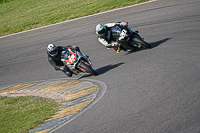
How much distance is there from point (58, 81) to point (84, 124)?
450cm

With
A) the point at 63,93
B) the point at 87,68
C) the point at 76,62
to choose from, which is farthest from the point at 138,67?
the point at 63,93

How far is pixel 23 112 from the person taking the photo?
30.3 feet

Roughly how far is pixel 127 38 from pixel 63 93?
3267 millimetres

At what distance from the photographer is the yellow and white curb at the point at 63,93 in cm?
810

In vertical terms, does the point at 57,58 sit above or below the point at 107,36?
below

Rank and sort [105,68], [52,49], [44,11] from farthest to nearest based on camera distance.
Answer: [44,11] → [105,68] → [52,49]

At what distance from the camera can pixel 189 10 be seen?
46.5 feet

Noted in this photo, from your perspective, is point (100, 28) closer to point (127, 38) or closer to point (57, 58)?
point (127, 38)

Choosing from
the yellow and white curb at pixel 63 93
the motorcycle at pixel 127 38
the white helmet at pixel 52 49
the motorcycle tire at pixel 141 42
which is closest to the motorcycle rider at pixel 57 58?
the white helmet at pixel 52 49

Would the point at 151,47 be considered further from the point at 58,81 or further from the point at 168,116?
the point at 168,116

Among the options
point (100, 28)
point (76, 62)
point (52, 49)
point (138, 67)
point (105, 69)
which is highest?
point (100, 28)

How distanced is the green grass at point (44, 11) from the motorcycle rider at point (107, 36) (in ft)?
23.1

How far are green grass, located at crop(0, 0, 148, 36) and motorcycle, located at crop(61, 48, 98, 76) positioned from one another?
8624 mm

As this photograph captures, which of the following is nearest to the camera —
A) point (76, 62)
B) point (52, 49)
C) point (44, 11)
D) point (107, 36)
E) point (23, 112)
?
point (23, 112)
